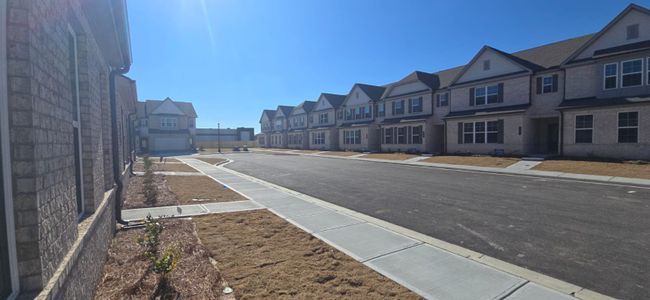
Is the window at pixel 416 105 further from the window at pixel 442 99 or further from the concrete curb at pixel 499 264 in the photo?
the concrete curb at pixel 499 264

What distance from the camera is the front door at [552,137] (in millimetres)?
22969

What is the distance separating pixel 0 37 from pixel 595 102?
2542 cm

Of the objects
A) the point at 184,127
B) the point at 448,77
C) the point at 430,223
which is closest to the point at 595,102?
the point at 448,77

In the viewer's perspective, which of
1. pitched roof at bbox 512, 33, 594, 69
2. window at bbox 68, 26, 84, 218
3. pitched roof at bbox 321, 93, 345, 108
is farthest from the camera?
pitched roof at bbox 321, 93, 345, 108

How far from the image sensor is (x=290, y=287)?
151 inches

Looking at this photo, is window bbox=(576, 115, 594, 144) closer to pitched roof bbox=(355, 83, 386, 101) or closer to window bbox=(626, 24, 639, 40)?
window bbox=(626, 24, 639, 40)

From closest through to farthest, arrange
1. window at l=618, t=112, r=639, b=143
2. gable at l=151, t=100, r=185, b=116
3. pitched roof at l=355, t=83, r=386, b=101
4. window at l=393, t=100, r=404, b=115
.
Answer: window at l=618, t=112, r=639, b=143
window at l=393, t=100, r=404, b=115
pitched roof at l=355, t=83, r=386, b=101
gable at l=151, t=100, r=185, b=116

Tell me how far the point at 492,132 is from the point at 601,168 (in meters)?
9.07

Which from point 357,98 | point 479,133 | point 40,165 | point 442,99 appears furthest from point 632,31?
point 40,165

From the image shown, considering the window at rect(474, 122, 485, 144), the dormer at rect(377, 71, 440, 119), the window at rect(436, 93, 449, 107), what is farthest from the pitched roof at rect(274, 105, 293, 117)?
the window at rect(474, 122, 485, 144)

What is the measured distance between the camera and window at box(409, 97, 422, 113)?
3113 centimetres

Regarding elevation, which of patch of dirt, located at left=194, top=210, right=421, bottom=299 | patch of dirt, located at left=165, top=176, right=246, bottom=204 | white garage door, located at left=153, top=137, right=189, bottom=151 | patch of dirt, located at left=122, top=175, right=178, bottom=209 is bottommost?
patch of dirt, located at left=194, top=210, right=421, bottom=299

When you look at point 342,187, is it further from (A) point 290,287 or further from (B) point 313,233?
(A) point 290,287

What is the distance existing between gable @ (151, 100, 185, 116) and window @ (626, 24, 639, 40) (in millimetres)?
53558
